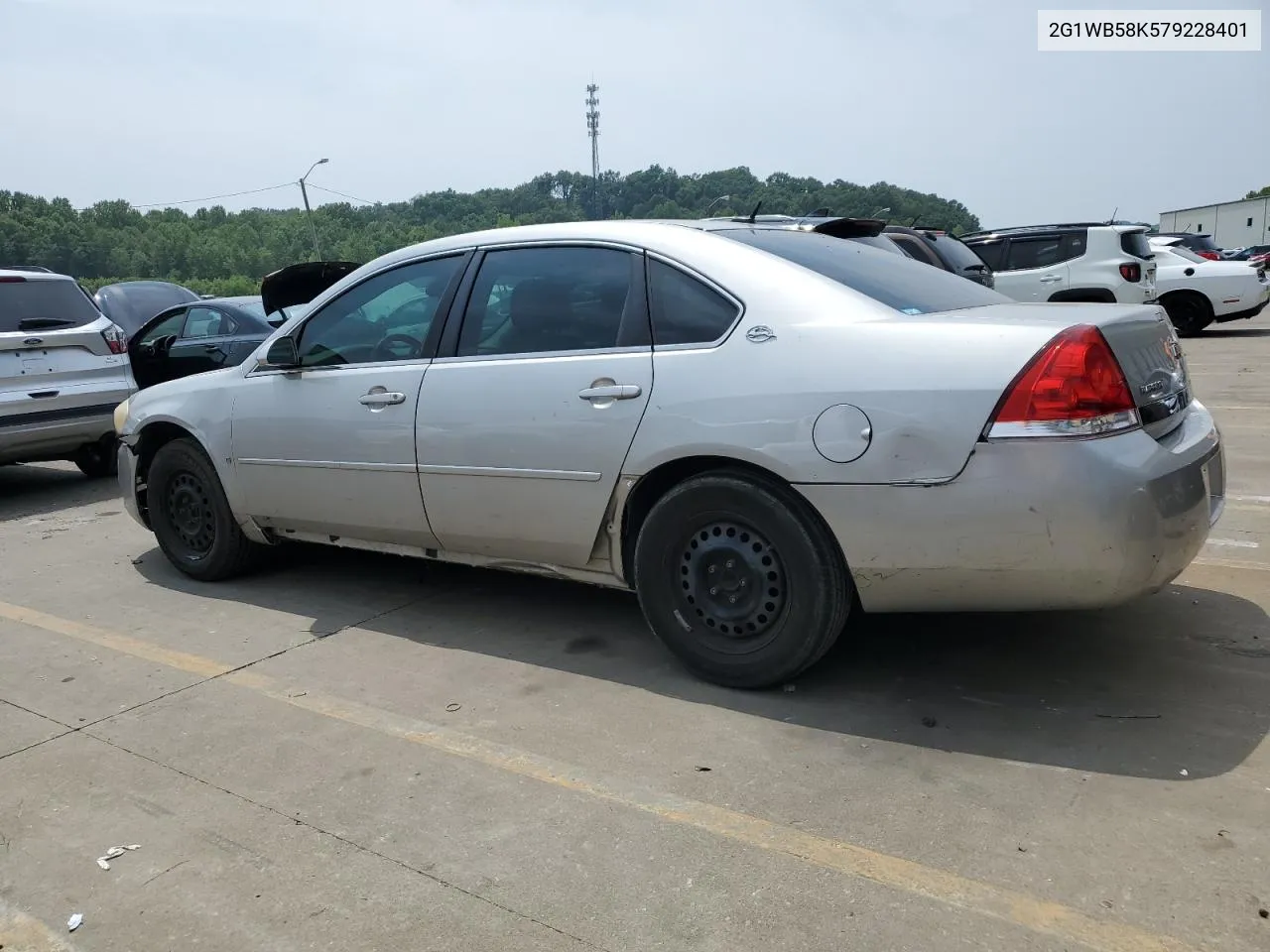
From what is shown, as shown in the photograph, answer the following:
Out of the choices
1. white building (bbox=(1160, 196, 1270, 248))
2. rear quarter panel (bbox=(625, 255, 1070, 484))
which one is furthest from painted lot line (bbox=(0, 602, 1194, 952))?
white building (bbox=(1160, 196, 1270, 248))

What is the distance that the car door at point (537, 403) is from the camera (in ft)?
12.2

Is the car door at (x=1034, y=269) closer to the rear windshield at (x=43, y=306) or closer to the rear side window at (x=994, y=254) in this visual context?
the rear side window at (x=994, y=254)

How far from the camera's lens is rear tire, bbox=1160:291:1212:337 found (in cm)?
1573

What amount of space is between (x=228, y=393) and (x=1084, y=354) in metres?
3.89

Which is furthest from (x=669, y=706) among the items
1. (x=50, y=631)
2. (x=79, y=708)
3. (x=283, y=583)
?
(x=50, y=631)

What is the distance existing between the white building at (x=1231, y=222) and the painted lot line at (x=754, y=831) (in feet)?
268

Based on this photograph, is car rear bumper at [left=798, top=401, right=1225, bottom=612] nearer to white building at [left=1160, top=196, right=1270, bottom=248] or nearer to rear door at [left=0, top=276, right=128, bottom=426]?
rear door at [left=0, top=276, right=128, bottom=426]

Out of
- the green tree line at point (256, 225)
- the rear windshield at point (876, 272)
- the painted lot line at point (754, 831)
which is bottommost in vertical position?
the painted lot line at point (754, 831)

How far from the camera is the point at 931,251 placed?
32.1 feet

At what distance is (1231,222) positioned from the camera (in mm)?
78125

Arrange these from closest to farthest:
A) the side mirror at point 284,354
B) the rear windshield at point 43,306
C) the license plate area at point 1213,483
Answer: the license plate area at point 1213,483 < the side mirror at point 284,354 < the rear windshield at point 43,306

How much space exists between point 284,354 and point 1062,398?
3390 mm

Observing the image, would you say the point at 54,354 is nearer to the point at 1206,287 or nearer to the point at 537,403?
the point at 537,403

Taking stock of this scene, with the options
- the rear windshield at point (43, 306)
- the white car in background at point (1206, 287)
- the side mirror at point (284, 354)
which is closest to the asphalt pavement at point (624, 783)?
the side mirror at point (284, 354)
